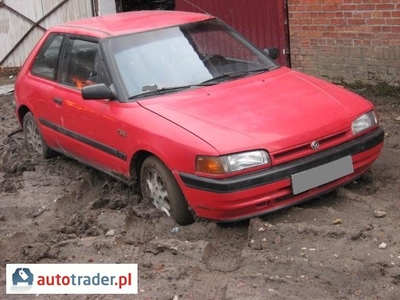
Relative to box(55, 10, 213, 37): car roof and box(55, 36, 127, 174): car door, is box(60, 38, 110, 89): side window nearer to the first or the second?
box(55, 36, 127, 174): car door

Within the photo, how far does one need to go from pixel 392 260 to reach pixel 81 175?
3529 mm

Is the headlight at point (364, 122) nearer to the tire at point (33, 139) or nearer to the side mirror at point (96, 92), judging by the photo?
the side mirror at point (96, 92)

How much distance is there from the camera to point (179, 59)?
6.33m

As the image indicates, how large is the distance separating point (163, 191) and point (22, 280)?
1.35 m

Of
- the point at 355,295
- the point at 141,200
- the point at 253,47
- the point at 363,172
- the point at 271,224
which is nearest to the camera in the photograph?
the point at 355,295

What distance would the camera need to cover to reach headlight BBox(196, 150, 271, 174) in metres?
5.12

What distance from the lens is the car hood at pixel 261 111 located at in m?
5.25

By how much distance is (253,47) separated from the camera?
22.5 feet

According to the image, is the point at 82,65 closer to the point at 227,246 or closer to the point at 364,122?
the point at 227,246

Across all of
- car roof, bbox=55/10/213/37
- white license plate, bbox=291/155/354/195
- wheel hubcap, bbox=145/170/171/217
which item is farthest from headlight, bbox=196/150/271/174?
car roof, bbox=55/10/213/37

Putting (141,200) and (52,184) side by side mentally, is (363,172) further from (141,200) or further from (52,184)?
(52,184)

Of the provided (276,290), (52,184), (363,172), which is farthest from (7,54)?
(276,290)

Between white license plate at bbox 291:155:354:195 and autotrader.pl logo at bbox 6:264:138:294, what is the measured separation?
1323mm

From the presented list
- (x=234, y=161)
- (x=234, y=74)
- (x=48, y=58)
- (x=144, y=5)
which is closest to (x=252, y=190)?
(x=234, y=161)
